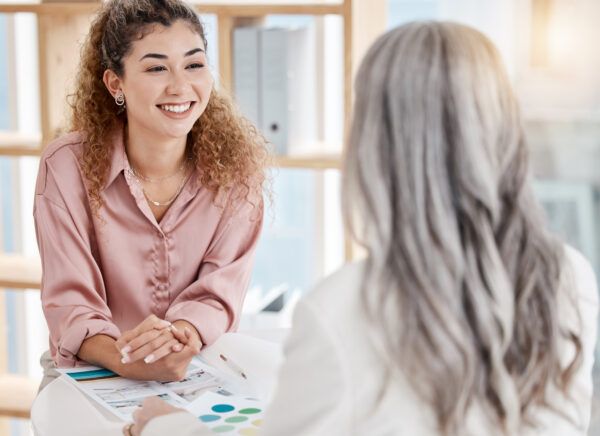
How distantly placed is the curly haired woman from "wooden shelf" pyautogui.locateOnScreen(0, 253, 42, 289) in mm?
758

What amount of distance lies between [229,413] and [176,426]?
153mm

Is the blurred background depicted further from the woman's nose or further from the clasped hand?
the clasped hand

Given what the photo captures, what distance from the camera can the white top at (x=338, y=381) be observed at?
0.76 m

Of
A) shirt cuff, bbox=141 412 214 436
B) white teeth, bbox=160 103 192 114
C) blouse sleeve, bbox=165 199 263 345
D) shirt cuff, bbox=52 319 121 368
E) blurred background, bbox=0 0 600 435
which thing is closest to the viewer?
shirt cuff, bbox=141 412 214 436

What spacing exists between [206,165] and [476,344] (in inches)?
40.2

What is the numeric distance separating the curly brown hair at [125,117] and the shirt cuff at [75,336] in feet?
0.90

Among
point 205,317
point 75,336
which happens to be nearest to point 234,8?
point 205,317

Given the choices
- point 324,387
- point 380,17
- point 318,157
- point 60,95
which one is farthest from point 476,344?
point 60,95

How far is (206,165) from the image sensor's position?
1699mm

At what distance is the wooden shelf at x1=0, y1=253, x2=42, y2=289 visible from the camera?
2314 millimetres

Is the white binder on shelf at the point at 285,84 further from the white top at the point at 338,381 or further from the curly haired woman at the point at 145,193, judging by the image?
the white top at the point at 338,381

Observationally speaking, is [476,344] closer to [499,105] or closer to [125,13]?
[499,105]

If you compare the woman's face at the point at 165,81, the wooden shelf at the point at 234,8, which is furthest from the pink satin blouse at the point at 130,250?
the wooden shelf at the point at 234,8

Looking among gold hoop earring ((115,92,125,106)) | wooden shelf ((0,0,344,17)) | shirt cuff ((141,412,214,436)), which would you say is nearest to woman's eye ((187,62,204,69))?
gold hoop earring ((115,92,125,106))
